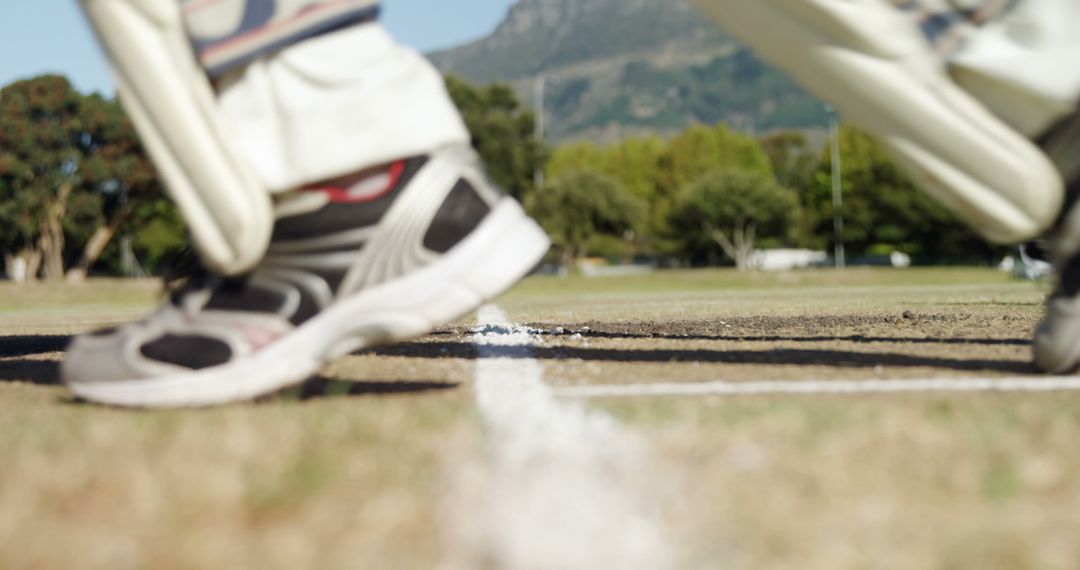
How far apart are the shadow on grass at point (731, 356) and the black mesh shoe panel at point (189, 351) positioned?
133 centimetres

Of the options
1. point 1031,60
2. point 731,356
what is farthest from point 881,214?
point 1031,60

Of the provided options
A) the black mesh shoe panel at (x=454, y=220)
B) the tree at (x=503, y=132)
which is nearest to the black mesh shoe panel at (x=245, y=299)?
the black mesh shoe panel at (x=454, y=220)

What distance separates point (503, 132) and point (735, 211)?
1158 cm

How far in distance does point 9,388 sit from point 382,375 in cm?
100

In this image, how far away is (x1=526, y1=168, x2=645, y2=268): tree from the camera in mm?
50031

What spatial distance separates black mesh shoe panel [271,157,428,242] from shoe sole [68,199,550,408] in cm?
15

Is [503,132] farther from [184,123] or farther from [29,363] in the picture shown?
[184,123]

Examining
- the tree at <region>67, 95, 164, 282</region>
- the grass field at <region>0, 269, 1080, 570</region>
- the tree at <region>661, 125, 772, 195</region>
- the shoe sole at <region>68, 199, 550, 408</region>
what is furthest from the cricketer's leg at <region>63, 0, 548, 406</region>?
the tree at <region>661, 125, 772, 195</region>

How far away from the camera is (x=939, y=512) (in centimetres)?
135

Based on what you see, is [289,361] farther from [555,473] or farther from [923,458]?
[923,458]

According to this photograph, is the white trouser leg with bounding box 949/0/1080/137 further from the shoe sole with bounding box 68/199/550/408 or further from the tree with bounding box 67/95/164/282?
the tree with bounding box 67/95/164/282

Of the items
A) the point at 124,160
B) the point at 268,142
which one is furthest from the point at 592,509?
the point at 124,160

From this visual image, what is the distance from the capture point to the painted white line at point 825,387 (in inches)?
95.4

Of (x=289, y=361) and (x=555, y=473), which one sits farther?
(x=289, y=361)
